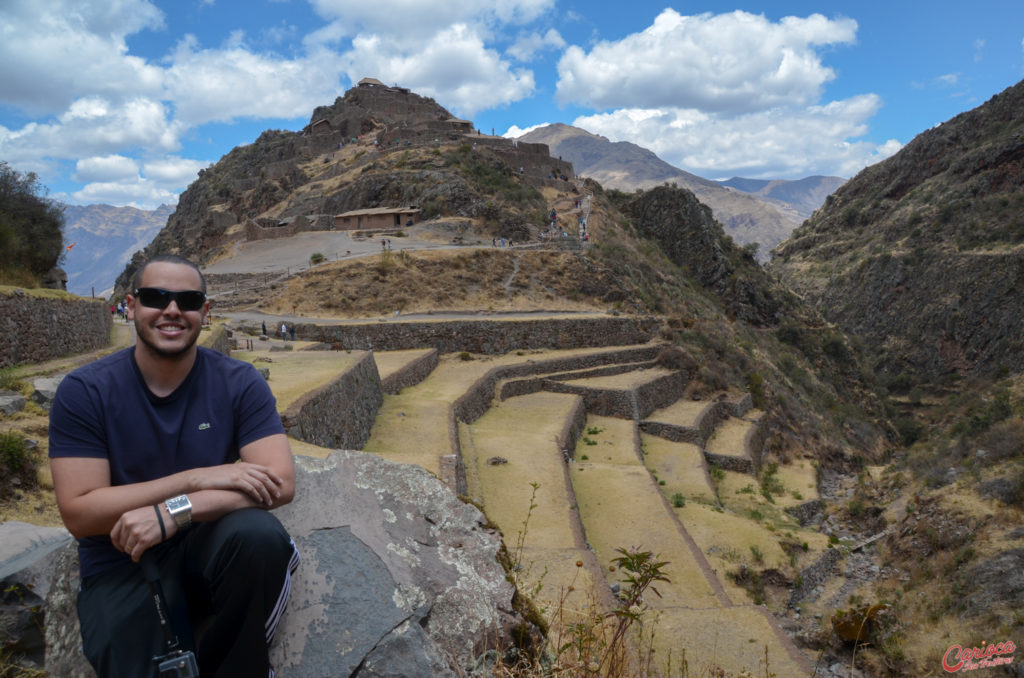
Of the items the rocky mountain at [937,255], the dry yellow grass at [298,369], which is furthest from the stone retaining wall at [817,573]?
the rocky mountain at [937,255]

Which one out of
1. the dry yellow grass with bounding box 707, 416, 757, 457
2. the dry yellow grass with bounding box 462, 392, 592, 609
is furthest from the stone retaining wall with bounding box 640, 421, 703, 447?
the dry yellow grass with bounding box 462, 392, 592, 609

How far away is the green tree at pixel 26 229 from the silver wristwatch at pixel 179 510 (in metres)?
13.7

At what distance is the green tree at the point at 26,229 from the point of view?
1244 centimetres

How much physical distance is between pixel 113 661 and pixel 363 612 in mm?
985

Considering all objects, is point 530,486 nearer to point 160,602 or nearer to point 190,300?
point 190,300

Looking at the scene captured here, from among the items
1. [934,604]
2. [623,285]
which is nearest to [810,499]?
[934,604]

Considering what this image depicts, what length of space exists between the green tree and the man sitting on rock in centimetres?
1313

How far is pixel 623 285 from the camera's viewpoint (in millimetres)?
31906

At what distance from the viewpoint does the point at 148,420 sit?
2.48 metres

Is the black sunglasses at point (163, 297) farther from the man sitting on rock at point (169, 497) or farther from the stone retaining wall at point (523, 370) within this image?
the stone retaining wall at point (523, 370)

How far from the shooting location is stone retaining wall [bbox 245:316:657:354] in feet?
73.2

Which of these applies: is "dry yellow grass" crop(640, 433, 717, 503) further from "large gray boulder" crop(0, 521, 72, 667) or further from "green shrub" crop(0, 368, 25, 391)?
"large gray boulder" crop(0, 521, 72, 667)

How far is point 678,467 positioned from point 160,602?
18542mm

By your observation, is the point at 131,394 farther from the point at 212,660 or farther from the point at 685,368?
the point at 685,368
